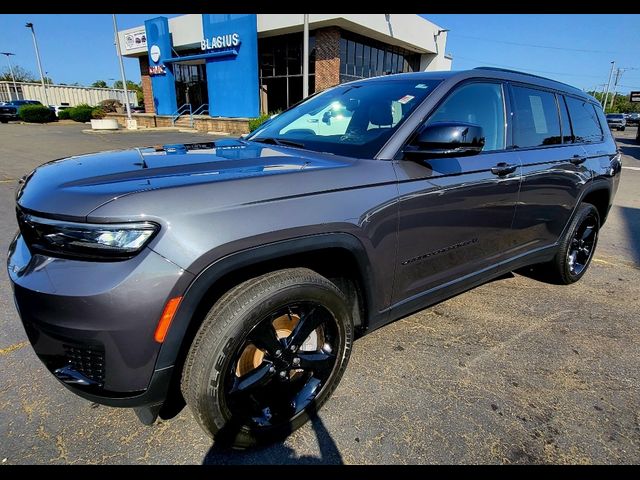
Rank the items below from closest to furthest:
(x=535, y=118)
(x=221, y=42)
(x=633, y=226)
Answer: (x=535, y=118), (x=633, y=226), (x=221, y=42)

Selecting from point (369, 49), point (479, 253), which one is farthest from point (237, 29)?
point (479, 253)

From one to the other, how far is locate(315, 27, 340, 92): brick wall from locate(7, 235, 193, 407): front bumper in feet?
70.9

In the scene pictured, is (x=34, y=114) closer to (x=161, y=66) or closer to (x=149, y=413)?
(x=161, y=66)

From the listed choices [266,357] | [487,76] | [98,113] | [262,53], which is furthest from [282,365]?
[98,113]

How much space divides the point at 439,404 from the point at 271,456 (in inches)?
39.1

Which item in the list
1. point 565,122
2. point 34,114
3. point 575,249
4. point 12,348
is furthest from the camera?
point 34,114

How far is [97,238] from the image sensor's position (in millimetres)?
1477

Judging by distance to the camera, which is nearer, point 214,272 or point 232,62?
point 214,272

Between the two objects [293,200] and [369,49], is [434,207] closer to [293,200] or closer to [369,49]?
[293,200]

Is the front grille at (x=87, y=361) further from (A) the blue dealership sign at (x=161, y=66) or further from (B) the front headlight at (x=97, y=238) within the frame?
(A) the blue dealership sign at (x=161, y=66)

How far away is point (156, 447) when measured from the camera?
6.32ft
